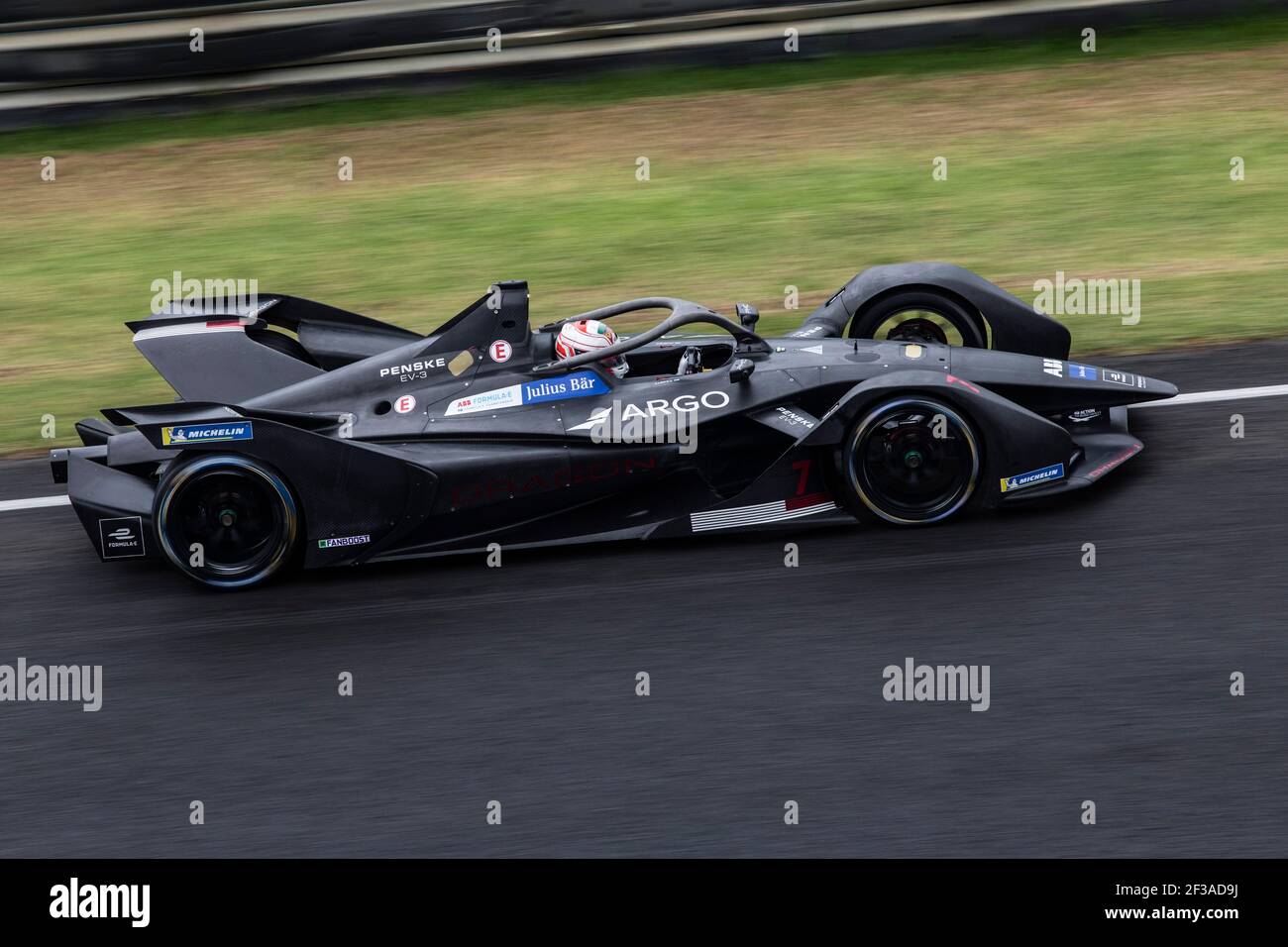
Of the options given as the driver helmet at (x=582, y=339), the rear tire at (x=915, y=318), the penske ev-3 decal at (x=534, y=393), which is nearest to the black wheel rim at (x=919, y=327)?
the rear tire at (x=915, y=318)

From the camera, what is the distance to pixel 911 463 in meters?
7.39

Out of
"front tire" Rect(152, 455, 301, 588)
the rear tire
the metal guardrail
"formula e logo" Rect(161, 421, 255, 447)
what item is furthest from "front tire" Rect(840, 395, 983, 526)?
the metal guardrail

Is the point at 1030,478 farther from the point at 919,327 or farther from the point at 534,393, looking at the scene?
the point at 534,393

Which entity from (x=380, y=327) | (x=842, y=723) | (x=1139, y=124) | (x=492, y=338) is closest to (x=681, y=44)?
(x=1139, y=124)

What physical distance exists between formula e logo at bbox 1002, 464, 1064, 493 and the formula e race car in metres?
0.01

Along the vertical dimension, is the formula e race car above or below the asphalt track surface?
above

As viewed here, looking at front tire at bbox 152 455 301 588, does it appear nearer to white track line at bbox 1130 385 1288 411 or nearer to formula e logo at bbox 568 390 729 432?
formula e logo at bbox 568 390 729 432

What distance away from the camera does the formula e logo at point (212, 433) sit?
722 cm

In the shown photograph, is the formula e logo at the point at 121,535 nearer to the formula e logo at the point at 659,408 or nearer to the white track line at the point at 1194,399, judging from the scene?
the white track line at the point at 1194,399

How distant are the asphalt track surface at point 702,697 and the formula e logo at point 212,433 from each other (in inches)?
33.0

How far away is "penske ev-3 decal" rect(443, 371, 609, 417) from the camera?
297 inches

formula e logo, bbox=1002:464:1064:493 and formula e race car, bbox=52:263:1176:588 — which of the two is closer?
formula e race car, bbox=52:263:1176:588

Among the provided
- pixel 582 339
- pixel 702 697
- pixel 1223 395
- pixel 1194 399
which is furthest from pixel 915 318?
pixel 702 697

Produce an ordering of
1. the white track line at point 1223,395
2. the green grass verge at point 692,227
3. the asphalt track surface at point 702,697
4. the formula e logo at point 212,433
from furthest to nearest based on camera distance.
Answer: the green grass verge at point 692,227 < the white track line at point 1223,395 < the formula e logo at point 212,433 < the asphalt track surface at point 702,697
